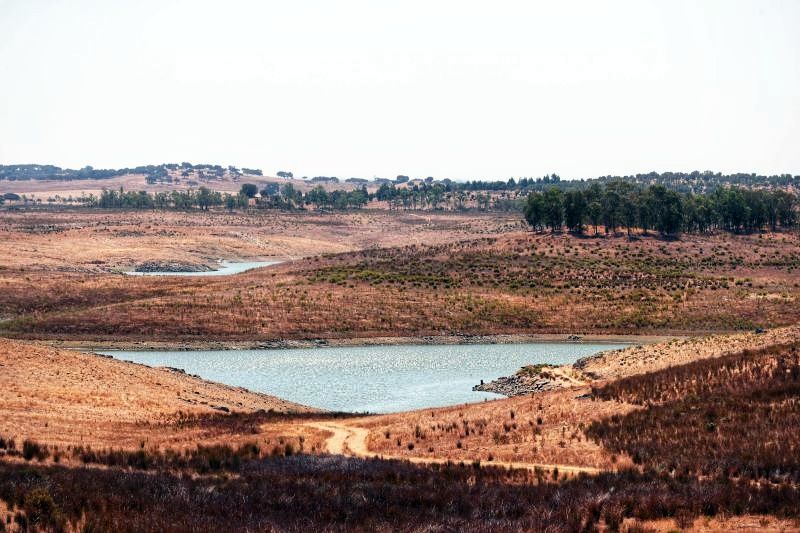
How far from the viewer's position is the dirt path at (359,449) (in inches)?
1158

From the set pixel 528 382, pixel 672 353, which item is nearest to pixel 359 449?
pixel 528 382

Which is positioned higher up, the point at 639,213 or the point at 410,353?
the point at 639,213

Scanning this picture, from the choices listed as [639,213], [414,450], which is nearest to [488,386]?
[414,450]

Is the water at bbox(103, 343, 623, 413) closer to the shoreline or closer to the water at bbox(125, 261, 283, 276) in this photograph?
the shoreline

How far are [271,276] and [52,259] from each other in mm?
54157

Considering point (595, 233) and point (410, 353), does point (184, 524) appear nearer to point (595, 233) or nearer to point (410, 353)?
point (410, 353)

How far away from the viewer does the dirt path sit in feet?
96.5

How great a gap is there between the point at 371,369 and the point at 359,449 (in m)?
34.6

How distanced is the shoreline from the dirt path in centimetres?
4160

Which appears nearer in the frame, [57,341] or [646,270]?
[57,341]

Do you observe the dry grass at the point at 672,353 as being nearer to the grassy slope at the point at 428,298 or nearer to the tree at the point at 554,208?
the grassy slope at the point at 428,298

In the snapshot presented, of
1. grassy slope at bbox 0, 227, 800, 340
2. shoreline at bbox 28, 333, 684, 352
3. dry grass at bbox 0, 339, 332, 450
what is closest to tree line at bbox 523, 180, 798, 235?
grassy slope at bbox 0, 227, 800, 340

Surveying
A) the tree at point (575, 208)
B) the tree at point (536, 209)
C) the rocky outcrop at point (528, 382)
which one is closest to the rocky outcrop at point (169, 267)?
the tree at point (536, 209)

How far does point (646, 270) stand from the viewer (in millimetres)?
122000
